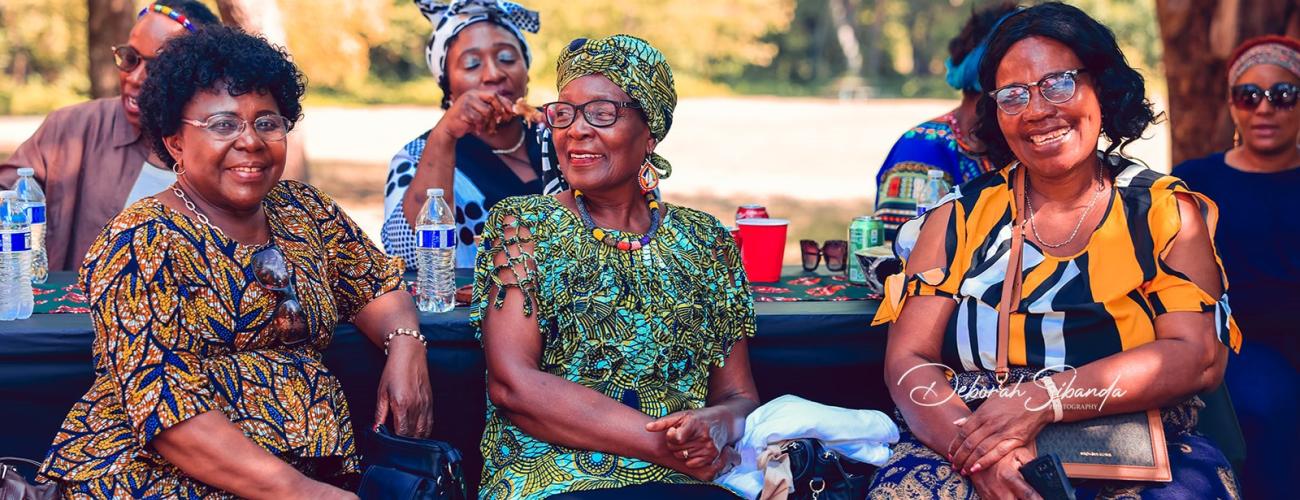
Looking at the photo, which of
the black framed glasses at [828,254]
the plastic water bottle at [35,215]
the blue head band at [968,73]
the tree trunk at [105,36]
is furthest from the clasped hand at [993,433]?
the tree trunk at [105,36]

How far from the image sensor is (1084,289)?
10.6ft

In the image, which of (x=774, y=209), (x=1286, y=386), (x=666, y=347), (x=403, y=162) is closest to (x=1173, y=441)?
(x=1286, y=386)

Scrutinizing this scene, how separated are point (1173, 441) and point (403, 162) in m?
2.97

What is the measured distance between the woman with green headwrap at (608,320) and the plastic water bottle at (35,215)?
1.79 m

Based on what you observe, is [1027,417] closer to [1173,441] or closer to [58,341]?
[1173,441]

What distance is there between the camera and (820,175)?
1986 cm

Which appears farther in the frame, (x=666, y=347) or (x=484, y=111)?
(x=484, y=111)

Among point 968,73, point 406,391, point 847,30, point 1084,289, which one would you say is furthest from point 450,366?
point 847,30

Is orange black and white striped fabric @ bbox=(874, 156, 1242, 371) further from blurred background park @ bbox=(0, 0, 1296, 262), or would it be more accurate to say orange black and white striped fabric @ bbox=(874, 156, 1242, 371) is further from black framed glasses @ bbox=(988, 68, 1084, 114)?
blurred background park @ bbox=(0, 0, 1296, 262)

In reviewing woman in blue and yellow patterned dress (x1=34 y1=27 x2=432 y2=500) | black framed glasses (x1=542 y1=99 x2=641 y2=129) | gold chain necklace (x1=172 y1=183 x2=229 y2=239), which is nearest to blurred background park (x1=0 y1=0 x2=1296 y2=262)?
black framed glasses (x1=542 y1=99 x2=641 y2=129)

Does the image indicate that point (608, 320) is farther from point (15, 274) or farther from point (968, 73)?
point (968, 73)

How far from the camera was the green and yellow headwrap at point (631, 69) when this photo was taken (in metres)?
3.25

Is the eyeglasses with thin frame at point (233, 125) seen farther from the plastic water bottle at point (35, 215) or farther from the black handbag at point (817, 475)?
the black handbag at point (817, 475)

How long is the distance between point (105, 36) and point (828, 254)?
6402 mm
